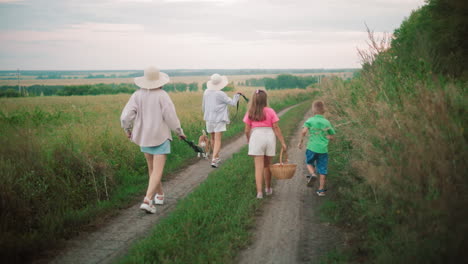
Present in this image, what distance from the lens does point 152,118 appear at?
6031mm

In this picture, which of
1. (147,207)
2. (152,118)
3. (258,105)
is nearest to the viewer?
(147,207)

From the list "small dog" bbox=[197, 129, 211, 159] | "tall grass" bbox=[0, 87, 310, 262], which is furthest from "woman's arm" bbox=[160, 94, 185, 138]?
"small dog" bbox=[197, 129, 211, 159]

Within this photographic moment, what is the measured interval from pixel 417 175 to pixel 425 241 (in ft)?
2.52

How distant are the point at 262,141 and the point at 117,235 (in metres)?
3.08

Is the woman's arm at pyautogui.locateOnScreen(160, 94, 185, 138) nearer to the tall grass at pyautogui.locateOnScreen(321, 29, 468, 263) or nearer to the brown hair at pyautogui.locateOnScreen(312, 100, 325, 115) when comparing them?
the brown hair at pyautogui.locateOnScreen(312, 100, 325, 115)

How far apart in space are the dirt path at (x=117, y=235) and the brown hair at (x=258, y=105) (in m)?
2.30

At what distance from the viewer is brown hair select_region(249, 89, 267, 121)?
6445 mm

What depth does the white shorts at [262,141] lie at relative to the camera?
6588 mm

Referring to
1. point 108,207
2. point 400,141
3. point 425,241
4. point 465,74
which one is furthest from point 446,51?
point 108,207

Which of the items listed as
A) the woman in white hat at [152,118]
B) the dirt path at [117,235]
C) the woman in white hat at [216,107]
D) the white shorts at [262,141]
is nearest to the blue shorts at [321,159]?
the white shorts at [262,141]

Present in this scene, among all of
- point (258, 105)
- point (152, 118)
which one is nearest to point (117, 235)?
point (152, 118)

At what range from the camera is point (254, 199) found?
6375mm

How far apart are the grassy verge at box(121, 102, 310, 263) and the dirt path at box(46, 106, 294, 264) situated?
11.7 inches

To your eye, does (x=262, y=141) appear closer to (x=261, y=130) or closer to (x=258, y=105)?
(x=261, y=130)
